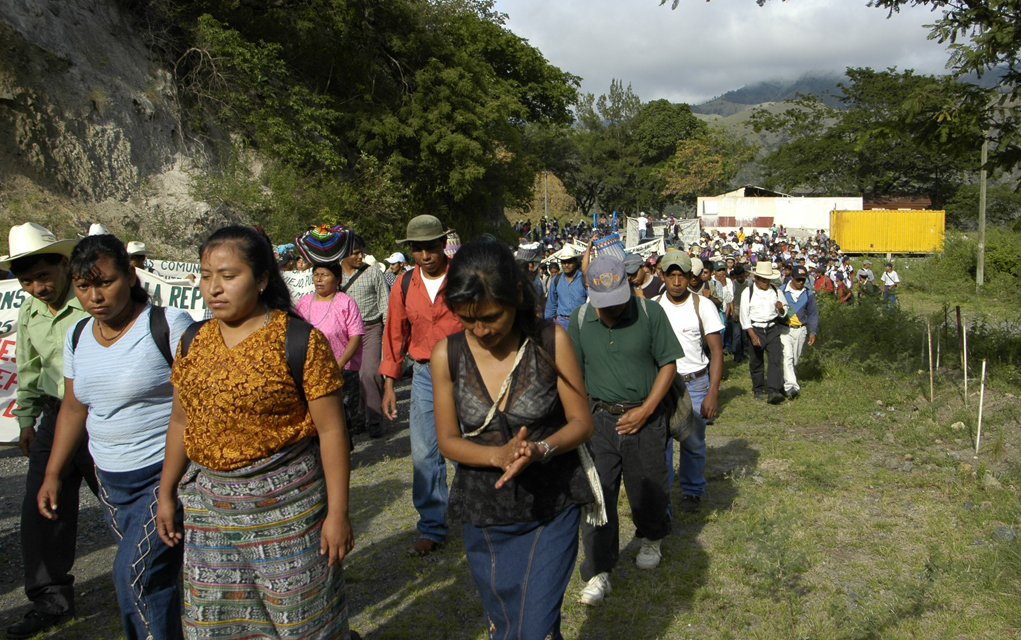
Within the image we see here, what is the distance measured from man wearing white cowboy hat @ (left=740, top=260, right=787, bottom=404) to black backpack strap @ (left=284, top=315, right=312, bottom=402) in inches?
296

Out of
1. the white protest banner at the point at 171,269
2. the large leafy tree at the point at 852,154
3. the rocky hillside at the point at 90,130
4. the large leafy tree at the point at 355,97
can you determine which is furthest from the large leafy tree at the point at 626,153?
the white protest banner at the point at 171,269

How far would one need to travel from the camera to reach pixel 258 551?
7.94 feet

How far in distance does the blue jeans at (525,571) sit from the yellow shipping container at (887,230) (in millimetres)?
40233

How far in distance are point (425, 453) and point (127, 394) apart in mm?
1963

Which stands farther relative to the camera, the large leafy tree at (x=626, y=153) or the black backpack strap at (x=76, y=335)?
the large leafy tree at (x=626, y=153)

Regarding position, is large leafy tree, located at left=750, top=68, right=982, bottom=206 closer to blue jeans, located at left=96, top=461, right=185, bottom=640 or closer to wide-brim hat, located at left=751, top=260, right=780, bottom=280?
wide-brim hat, located at left=751, top=260, right=780, bottom=280

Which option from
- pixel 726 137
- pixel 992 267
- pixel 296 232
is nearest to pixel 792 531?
pixel 296 232

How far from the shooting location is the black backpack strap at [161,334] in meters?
2.88

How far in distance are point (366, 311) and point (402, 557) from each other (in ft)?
10.3

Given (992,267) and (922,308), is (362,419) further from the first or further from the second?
(992,267)

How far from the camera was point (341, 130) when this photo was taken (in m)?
22.4

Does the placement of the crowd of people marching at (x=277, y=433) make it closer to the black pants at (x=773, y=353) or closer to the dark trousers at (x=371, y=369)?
the dark trousers at (x=371, y=369)

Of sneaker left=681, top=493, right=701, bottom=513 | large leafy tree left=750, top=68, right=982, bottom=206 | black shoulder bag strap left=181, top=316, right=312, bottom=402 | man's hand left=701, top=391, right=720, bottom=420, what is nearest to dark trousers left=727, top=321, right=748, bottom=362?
sneaker left=681, top=493, right=701, bottom=513

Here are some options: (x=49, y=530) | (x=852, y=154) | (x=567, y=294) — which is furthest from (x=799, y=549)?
(x=852, y=154)
